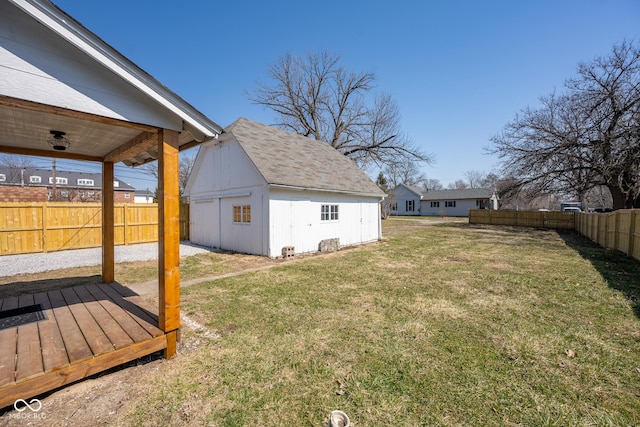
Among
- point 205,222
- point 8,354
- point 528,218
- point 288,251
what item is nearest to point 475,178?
point 528,218

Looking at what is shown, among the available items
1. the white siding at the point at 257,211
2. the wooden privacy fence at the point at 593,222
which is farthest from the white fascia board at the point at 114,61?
the wooden privacy fence at the point at 593,222

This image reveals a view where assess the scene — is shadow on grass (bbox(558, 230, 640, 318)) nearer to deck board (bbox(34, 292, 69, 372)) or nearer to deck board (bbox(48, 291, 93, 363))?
deck board (bbox(48, 291, 93, 363))

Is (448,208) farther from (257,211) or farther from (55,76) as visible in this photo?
(55,76)

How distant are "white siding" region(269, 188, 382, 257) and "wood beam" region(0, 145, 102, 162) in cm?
526

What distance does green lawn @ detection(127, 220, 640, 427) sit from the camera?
2.44 metres

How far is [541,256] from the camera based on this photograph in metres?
10.0

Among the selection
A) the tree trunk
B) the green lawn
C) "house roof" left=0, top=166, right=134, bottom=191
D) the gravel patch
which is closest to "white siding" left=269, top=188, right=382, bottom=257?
the green lawn

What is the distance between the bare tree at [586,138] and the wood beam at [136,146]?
21306mm

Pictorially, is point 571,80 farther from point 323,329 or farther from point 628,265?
point 323,329

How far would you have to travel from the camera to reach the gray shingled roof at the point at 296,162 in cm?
1049

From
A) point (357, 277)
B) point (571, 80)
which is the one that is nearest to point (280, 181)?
point (357, 277)

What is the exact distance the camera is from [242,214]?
1104 centimetres

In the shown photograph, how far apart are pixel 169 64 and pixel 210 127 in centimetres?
1175

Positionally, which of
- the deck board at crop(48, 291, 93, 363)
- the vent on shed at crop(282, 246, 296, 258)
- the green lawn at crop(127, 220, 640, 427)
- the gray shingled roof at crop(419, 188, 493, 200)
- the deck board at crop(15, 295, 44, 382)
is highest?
the gray shingled roof at crop(419, 188, 493, 200)
